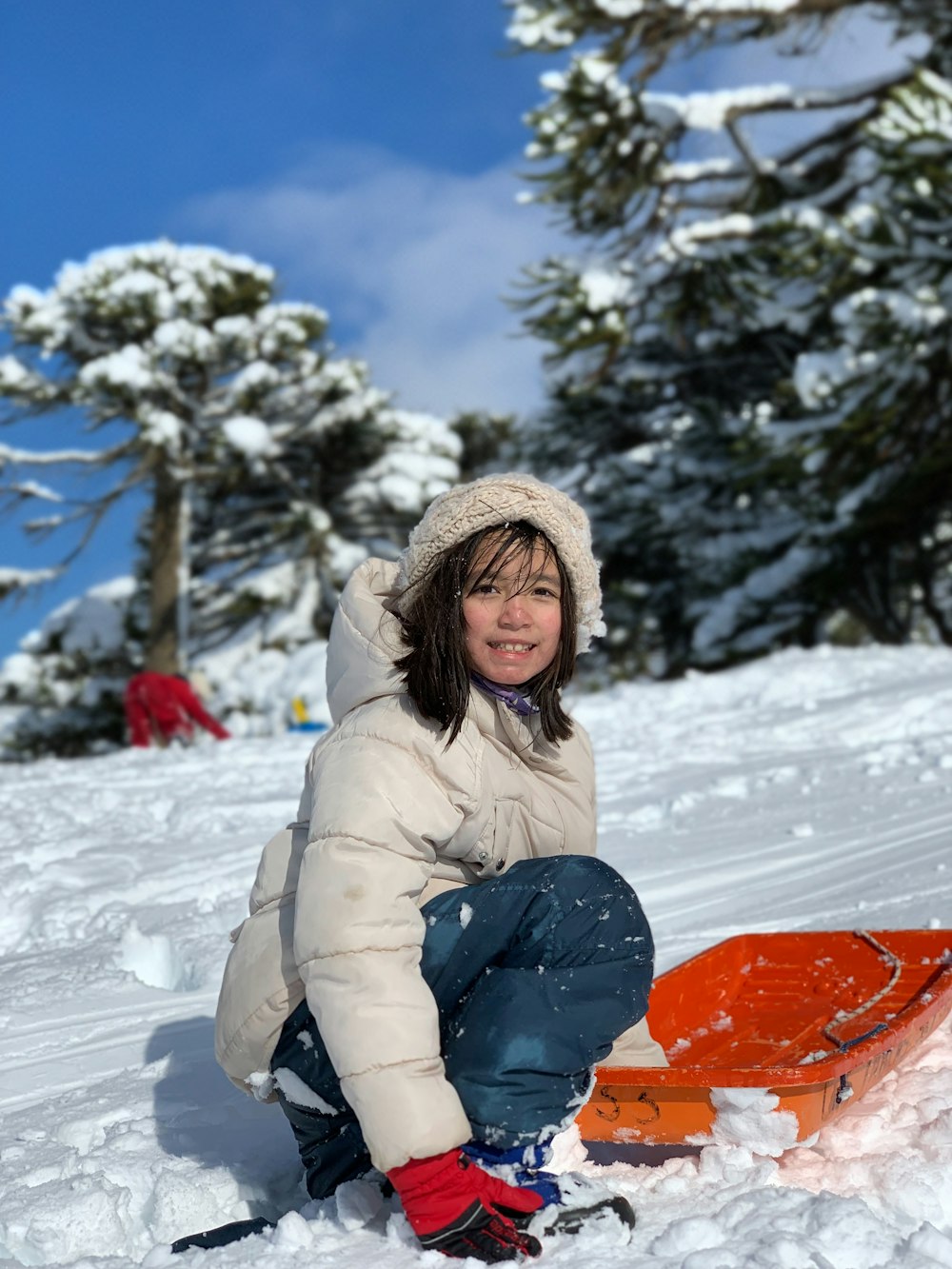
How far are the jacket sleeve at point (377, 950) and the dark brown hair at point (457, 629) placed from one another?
0.13m

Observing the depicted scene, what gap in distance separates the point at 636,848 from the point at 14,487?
1190cm

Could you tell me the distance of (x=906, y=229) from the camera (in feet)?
29.0

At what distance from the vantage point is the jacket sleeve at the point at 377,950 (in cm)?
135

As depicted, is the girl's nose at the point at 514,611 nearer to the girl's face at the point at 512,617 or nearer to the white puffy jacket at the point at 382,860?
the girl's face at the point at 512,617

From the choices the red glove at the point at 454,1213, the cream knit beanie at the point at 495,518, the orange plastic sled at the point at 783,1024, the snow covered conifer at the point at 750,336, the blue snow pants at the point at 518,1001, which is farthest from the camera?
the snow covered conifer at the point at 750,336

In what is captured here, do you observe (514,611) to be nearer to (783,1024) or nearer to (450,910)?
(450,910)

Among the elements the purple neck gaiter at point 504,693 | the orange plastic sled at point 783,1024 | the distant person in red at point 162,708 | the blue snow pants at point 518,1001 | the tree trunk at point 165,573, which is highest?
the tree trunk at point 165,573

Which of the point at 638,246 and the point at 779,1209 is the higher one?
the point at 638,246

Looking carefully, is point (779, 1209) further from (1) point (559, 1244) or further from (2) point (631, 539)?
(2) point (631, 539)

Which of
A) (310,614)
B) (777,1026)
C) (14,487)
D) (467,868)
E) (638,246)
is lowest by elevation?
(777,1026)

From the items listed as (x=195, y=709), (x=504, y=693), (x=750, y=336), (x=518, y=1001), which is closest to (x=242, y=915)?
(x=504, y=693)

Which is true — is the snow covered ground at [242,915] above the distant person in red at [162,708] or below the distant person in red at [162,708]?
below

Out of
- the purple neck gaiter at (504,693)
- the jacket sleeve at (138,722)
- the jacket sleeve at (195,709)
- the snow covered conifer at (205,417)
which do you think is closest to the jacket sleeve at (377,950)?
the purple neck gaiter at (504,693)

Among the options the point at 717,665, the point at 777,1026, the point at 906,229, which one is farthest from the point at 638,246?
the point at 777,1026
